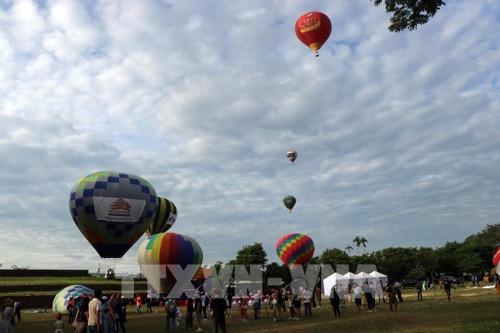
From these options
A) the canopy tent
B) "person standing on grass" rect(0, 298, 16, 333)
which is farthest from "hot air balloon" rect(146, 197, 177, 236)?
"person standing on grass" rect(0, 298, 16, 333)

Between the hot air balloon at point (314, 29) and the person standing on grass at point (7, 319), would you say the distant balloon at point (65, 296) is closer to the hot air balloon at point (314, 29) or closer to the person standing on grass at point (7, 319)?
the person standing on grass at point (7, 319)

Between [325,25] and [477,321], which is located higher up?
[325,25]

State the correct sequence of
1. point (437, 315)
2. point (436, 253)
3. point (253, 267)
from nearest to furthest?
point (437, 315)
point (253, 267)
point (436, 253)

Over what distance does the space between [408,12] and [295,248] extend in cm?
4312

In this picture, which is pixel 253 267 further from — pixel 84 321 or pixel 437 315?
pixel 84 321

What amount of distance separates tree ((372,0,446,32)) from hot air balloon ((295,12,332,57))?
59.2 ft

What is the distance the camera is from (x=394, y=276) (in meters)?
99.0

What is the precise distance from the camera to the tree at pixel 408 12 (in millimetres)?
13237

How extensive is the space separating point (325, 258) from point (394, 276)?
1519 centimetres

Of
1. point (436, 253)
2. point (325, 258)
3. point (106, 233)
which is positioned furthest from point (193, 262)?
point (436, 253)

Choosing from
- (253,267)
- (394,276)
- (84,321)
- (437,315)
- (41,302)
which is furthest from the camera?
(394,276)

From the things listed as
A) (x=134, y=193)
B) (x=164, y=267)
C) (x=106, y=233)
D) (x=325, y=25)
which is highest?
(x=325, y=25)

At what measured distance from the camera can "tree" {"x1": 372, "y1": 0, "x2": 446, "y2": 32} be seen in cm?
1324

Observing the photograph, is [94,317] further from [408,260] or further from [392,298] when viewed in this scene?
[408,260]
